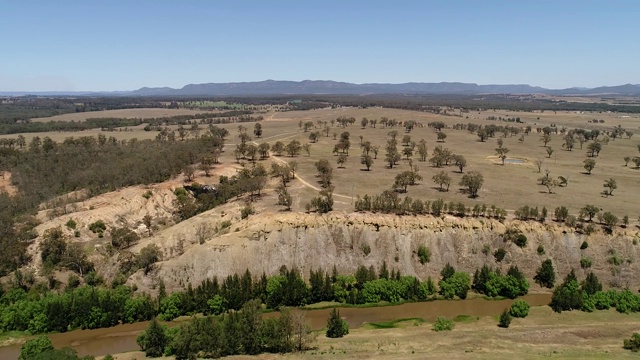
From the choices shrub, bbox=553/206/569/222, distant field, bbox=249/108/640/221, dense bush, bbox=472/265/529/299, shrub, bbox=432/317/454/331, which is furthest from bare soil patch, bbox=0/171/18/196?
shrub, bbox=553/206/569/222

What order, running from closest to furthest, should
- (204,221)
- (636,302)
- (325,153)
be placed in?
1. (636,302)
2. (204,221)
3. (325,153)

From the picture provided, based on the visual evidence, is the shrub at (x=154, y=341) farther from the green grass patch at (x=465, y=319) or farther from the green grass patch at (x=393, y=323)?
the green grass patch at (x=465, y=319)

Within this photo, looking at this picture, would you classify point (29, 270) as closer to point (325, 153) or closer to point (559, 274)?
point (559, 274)

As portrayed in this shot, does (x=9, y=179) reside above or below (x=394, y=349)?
above

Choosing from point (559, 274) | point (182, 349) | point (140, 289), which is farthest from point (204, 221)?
point (559, 274)

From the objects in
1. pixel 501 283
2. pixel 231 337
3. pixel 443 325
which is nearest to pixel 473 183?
pixel 501 283

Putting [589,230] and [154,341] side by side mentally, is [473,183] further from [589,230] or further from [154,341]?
[154,341]

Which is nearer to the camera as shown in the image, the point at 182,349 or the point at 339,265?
the point at 182,349
